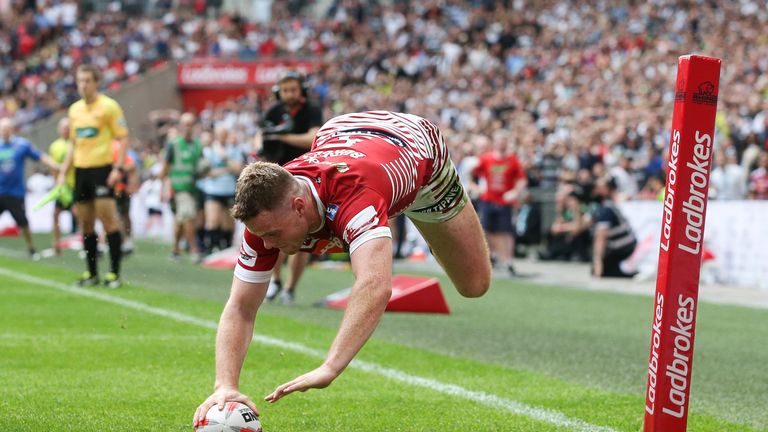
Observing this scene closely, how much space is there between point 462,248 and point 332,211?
79.7 inches

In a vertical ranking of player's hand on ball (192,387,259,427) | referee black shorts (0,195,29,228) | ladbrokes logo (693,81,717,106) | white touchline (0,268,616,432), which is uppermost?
ladbrokes logo (693,81,717,106)

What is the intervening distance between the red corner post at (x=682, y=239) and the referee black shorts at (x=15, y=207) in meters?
14.9

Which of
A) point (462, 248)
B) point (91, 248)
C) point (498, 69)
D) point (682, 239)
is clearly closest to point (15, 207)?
point (91, 248)

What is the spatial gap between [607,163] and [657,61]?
5173mm

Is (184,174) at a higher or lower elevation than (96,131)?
lower

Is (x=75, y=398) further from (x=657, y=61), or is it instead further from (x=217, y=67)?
(x=217, y=67)

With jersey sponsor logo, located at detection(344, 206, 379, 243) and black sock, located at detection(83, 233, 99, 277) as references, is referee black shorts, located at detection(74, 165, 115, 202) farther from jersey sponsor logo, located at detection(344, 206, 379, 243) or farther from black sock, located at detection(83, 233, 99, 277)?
jersey sponsor logo, located at detection(344, 206, 379, 243)

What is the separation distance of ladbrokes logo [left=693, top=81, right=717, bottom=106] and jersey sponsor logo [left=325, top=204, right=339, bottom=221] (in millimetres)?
1398

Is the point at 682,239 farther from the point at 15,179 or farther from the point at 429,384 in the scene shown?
the point at 15,179

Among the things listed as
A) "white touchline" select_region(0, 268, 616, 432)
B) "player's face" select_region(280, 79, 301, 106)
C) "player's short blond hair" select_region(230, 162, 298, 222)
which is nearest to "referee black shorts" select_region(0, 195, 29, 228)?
"white touchline" select_region(0, 268, 616, 432)

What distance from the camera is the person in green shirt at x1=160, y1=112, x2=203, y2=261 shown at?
18.1m

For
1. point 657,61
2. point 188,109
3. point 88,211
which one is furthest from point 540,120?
point 188,109

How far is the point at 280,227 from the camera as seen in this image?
4461 millimetres

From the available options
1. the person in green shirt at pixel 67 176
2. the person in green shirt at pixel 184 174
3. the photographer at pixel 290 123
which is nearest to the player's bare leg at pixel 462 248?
the photographer at pixel 290 123
